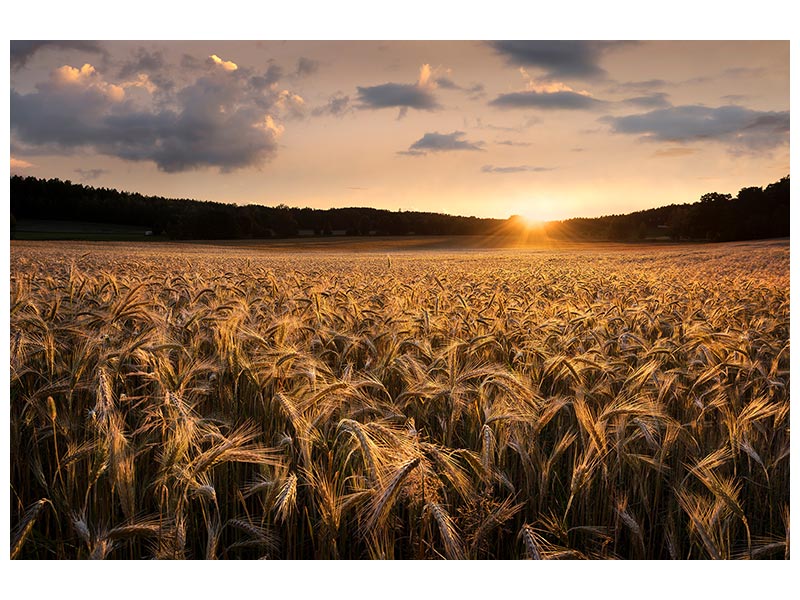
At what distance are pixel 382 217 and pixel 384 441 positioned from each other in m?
4.89

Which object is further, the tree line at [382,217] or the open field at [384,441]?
the tree line at [382,217]

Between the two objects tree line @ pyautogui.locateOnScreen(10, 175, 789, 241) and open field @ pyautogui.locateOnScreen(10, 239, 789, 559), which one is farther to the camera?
tree line @ pyautogui.locateOnScreen(10, 175, 789, 241)

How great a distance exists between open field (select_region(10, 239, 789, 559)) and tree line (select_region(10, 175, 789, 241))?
113cm

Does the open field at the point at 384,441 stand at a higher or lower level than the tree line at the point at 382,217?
lower

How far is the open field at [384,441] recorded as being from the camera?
92.7 inches

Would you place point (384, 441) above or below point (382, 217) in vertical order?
below

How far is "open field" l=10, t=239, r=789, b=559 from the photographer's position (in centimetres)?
236

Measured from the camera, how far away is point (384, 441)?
7.50ft

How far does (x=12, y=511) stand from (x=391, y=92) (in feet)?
11.8

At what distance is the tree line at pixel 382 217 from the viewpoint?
17.0ft

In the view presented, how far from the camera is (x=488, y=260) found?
19.6 metres

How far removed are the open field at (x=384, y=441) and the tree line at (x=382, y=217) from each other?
113cm

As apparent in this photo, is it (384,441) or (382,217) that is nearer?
(384,441)
